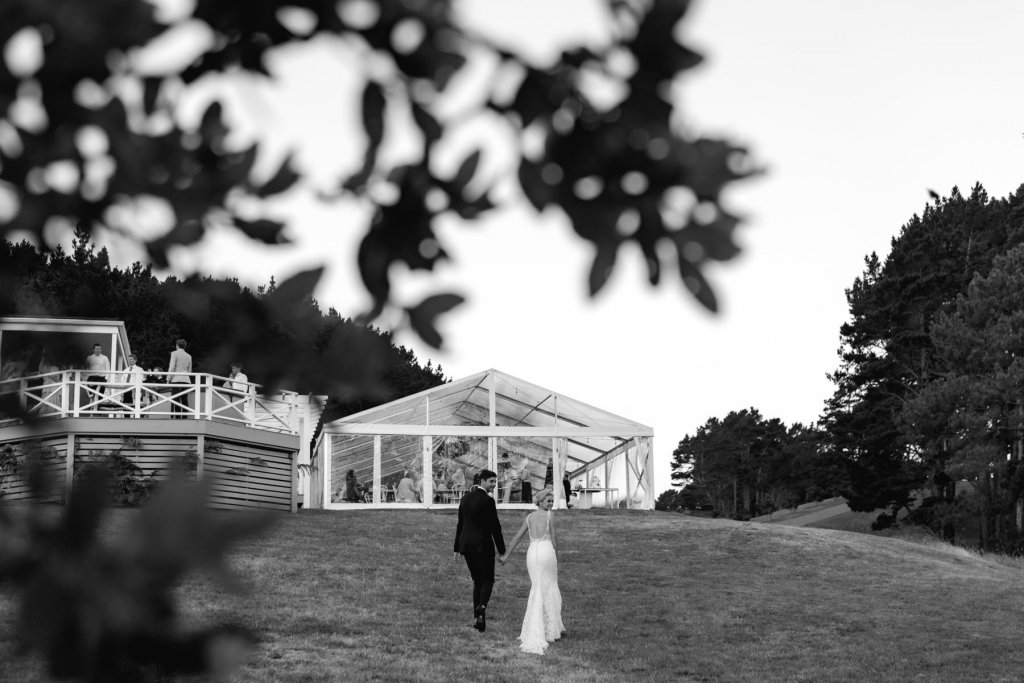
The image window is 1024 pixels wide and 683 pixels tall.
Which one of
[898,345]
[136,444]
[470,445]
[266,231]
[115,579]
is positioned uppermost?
[898,345]

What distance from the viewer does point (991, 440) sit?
4247cm

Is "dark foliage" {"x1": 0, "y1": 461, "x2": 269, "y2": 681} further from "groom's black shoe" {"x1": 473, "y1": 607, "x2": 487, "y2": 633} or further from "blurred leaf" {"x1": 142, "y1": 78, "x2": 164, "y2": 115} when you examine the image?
"groom's black shoe" {"x1": 473, "y1": 607, "x2": 487, "y2": 633}

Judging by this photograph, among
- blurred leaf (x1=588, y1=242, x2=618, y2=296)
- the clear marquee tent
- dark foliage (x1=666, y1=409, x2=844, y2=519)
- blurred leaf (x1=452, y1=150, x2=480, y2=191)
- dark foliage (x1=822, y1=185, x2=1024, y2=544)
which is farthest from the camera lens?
dark foliage (x1=666, y1=409, x2=844, y2=519)

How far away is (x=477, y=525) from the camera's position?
13586 millimetres

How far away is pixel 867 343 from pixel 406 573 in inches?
1633

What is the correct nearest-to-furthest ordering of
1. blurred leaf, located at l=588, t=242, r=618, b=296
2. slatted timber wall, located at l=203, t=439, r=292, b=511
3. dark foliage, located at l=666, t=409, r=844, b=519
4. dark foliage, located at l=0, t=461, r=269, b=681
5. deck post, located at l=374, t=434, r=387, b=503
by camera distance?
1. dark foliage, located at l=0, t=461, r=269, b=681
2. blurred leaf, located at l=588, t=242, r=618, b=296
3. slatted timber wall, located at l=203, t=439, r=292, b=511
4. deck post, located at l=374, t=434, r=387, b=503
5. dark foliage, located at l=666, t=409, r=844, b=519

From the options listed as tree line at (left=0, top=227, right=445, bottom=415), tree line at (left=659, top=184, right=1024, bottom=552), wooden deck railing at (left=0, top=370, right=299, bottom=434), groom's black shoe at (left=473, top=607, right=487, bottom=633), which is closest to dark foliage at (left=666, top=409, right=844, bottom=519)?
tree line at (left=659, top=184, right=1024, bottom=552)

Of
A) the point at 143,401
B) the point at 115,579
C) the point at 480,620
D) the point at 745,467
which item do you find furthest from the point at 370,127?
the point at 745,467

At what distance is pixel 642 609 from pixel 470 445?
14683mm

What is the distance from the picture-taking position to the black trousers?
547 inches

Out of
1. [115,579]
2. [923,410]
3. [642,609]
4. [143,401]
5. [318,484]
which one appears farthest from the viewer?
[923,410]

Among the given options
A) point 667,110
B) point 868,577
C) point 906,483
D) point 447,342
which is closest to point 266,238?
point 447,342

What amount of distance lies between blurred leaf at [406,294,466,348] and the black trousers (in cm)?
1223

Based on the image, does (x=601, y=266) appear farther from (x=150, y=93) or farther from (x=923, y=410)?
(x=923, y=410)
